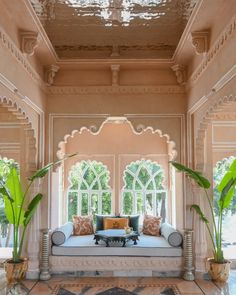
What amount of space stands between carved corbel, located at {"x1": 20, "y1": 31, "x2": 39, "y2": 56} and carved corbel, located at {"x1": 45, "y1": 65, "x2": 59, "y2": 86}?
47.3 inches

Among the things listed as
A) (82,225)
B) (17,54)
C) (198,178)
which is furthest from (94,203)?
(17,54)

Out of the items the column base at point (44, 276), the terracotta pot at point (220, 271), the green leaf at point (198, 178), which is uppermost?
the green leaf at point (198, 178)

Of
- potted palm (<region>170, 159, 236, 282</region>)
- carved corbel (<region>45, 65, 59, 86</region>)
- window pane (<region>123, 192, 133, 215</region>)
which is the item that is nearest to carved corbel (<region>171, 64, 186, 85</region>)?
potted palm (<region>170, 159, 236, 282</region>)

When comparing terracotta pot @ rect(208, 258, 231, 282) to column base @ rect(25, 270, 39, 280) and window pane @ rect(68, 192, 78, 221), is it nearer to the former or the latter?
column base @ rect(25, 270, 39, 280)

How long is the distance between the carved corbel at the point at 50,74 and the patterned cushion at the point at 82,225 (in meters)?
2.71

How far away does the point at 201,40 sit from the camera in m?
4.43

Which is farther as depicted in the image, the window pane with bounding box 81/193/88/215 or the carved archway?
the window pane with bounding box 81/193/88/215

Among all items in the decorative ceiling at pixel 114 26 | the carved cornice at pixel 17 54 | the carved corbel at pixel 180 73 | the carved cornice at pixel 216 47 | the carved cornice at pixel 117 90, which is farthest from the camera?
the carved cornice at pixel 117 90

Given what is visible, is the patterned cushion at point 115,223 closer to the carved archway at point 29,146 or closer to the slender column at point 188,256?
the slender column at point 188,256

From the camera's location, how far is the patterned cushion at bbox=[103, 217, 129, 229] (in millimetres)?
6414

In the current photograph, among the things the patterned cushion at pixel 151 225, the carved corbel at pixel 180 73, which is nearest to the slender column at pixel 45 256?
the patterned cushion at pixel 151 225

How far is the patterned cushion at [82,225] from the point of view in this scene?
21.7 ft

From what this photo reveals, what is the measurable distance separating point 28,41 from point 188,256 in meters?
3.98

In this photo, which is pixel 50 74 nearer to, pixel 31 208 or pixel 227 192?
pixel 31 208
